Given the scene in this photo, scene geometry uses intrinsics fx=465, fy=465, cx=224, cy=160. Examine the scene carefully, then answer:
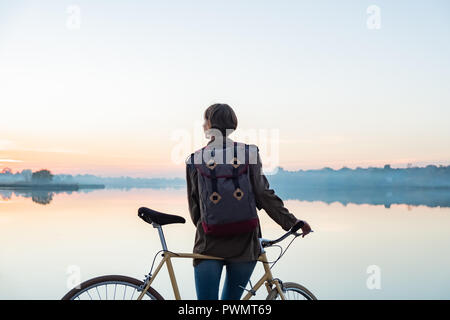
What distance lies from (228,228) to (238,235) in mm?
103

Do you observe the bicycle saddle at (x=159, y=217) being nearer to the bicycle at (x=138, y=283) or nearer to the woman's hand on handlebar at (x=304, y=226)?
the bicycle at (x=138, y=283)

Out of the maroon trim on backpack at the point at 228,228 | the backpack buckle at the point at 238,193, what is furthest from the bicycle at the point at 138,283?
the backpack buckle at the point at 238,193

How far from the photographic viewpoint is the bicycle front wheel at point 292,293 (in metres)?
2.68

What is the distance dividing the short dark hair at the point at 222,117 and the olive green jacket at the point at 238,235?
176 millimetres

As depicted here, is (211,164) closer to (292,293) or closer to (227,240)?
(227,240)

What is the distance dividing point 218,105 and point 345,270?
6.32 m

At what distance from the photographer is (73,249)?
1025cm

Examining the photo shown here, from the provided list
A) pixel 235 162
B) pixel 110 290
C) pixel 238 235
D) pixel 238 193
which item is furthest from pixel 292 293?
pixel 110 290

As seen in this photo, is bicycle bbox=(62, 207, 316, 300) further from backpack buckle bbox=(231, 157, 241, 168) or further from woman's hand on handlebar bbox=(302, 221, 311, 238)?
backpack buckle bbox=(231, 157, 241, 168)

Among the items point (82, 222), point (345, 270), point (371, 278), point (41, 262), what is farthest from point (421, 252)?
point (82, 222)

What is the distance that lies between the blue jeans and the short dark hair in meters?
0.68

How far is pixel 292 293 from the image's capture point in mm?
2809
